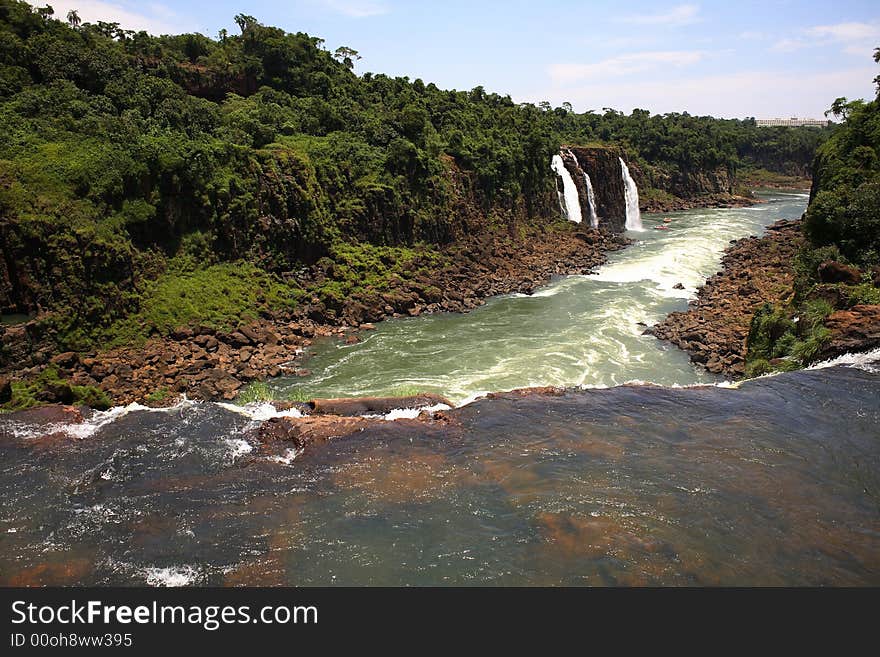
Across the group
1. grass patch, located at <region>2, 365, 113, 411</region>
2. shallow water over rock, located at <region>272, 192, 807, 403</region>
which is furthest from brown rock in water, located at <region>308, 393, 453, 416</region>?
grass patch, located at <region>2, 365, 113, 411</region>

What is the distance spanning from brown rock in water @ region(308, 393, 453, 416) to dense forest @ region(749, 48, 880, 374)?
43.5 ft

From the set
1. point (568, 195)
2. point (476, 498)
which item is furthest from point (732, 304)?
point (568, 195)

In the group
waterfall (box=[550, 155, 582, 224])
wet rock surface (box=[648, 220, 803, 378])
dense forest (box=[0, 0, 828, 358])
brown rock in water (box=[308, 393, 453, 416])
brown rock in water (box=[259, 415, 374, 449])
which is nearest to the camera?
brown rock in water (box=[259, 415, 374, 449])

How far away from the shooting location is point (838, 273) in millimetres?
22594

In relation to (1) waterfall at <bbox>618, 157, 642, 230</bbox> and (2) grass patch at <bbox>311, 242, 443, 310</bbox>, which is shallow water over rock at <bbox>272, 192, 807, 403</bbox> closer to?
(2) grass patch at <bbox>311, 242, 443, 310</bbox>

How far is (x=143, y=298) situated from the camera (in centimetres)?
2589

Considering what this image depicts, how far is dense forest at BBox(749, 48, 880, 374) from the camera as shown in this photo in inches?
809

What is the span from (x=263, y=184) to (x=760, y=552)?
30.1m

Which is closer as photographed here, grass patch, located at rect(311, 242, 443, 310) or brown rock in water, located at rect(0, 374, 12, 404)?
brown rock in water, located at rect(0, 374, 12, 404)

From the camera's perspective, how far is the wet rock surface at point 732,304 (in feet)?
83.9

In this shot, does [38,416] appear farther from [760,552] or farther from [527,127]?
[527,127]

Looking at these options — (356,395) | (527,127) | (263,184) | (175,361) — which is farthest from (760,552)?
(527,127)

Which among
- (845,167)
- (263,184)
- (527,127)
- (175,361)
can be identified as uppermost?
(527,127)

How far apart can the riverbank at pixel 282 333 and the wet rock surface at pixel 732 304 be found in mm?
10151
